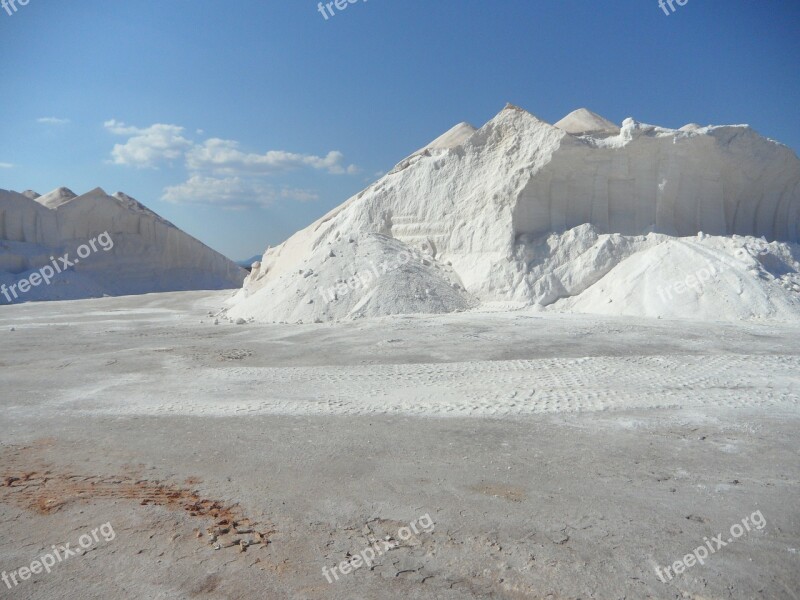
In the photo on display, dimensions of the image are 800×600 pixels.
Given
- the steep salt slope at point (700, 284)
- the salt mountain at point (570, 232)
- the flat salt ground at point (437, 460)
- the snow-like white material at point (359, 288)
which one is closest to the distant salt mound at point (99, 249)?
the snow-like white material at point (359, 288)

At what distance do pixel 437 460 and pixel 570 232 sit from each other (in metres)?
13.7

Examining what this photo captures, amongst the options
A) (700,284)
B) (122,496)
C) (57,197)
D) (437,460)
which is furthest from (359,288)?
(57,197)

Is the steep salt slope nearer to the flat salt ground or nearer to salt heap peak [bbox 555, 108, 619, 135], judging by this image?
the flat salt ground

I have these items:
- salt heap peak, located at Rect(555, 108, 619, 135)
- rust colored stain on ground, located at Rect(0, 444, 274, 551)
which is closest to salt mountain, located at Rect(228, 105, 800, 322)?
rust colored stain on ground, located at Rect(0, 444, 274, 551)

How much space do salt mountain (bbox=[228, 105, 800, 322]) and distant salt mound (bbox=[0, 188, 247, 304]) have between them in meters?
22.8

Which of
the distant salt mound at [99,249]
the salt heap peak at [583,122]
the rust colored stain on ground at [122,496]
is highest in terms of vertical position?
the salt heap peak at [583,122]

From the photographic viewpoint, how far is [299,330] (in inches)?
555

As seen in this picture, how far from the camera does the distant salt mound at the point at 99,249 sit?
35.0 m

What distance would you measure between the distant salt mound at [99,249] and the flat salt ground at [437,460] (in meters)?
28.2

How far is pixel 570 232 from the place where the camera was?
1764cm

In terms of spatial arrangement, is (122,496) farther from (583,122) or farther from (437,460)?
(583,122)

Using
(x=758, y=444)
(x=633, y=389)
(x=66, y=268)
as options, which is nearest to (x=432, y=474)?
(x=758, y=444)

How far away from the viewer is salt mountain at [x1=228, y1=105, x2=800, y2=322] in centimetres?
1502

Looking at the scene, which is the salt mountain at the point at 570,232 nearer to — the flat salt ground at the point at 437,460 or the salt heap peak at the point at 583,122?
the flat salt ground at the point at 437,460
